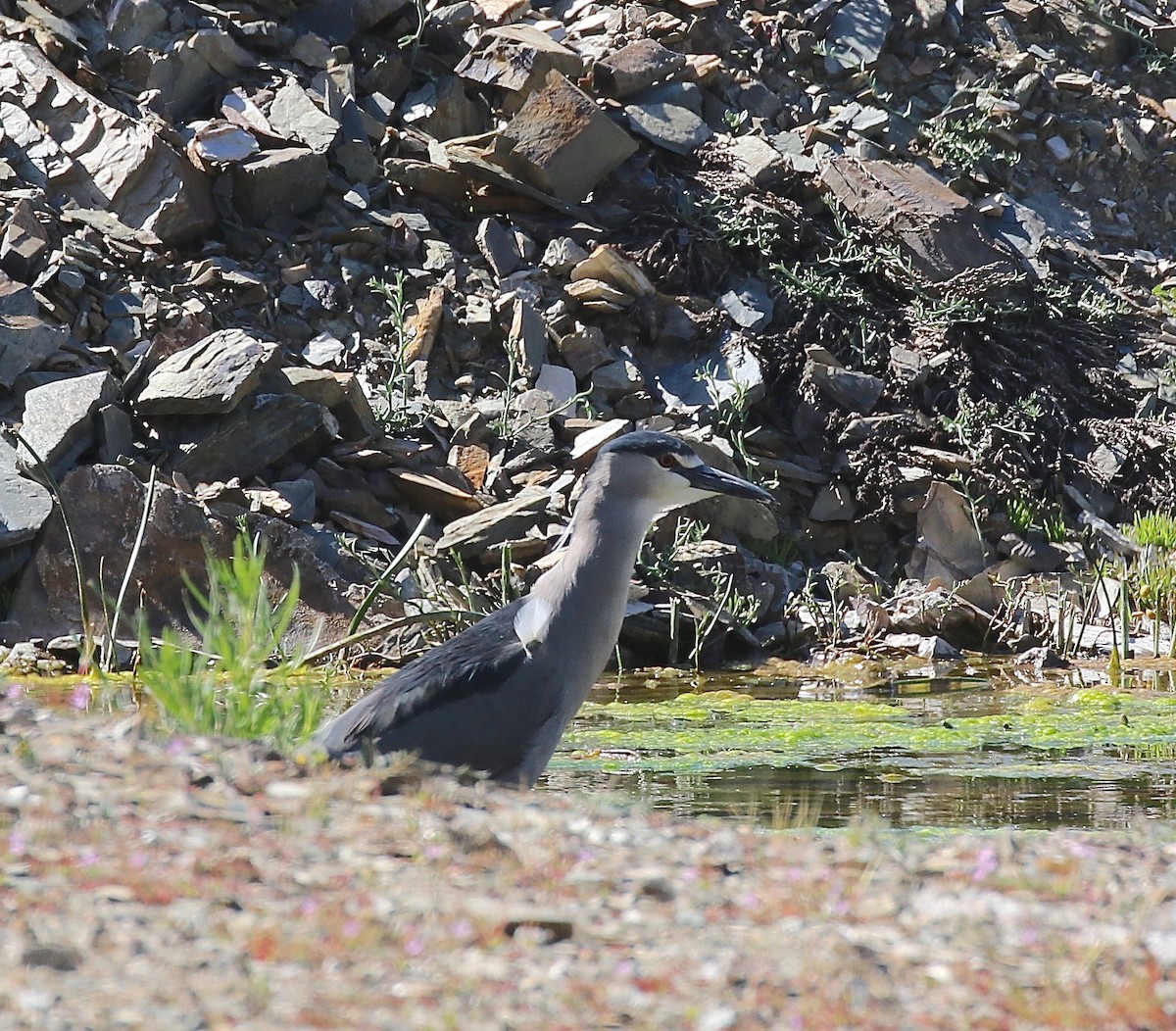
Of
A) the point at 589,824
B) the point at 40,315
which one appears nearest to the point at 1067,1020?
the point at 589,824

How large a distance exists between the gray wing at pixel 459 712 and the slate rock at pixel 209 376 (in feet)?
16.9

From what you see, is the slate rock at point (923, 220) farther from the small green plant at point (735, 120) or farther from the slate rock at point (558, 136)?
the slate rock at point (558, 136)

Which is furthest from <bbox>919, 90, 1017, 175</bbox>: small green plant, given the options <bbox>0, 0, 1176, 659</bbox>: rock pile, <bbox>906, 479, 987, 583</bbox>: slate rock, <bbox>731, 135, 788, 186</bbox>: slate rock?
<bbox>906, 479, 987, 583</bbox>: slate rock

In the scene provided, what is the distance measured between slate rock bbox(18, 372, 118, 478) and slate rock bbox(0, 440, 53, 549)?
82mm

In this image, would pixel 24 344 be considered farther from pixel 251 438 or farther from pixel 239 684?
pixel 239 684

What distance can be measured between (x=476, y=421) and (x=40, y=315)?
119 inches

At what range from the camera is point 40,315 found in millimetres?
10414

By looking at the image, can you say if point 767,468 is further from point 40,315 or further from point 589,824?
point 589,824

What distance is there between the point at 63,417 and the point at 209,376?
923 millimetres

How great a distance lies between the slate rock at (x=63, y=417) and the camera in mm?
9422

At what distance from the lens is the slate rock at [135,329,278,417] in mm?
9711

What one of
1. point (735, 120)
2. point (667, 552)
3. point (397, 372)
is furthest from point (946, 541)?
point (735, 120)

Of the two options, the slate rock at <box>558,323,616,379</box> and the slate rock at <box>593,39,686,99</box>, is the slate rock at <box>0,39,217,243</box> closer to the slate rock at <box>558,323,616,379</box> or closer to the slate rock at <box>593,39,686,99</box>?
the slate rock at <box>558,323,616,379</box>

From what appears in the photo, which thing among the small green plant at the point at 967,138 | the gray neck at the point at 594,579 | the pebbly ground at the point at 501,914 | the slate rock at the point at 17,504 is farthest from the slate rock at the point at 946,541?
the pebbly ground at the point at 501,914
